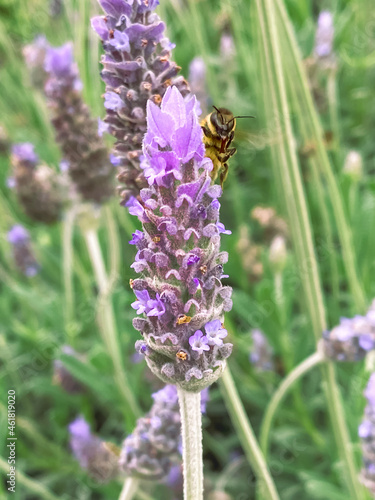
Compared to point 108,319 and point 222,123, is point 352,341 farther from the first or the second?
point 108,319

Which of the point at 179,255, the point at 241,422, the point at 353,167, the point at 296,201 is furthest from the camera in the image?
the point at 353,167

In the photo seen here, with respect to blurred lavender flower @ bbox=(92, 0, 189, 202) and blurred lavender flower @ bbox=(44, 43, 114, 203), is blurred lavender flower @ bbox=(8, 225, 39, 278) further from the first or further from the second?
blurred lavender flower @ bbox=(92, 0, 189, 202)

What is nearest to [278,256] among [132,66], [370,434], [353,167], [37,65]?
[353,167]

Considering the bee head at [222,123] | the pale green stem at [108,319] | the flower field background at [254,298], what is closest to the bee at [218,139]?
the bee head at [222,123]

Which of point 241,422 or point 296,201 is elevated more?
point 296,201

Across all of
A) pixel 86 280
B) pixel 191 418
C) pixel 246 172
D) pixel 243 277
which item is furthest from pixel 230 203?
pixel 191 418

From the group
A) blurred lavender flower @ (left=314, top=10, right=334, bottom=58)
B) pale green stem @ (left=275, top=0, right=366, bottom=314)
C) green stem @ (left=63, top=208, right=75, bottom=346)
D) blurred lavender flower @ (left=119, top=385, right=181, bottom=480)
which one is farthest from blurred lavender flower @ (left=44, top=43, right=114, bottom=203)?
blurred lavender flower @ (left=314, top=10, right=334, bottom=58)
